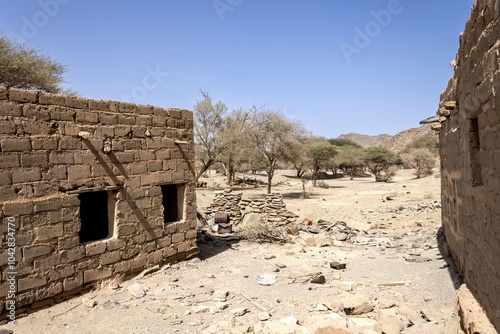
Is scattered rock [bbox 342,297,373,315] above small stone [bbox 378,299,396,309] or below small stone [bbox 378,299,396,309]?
above

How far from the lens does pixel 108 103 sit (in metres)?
6.38

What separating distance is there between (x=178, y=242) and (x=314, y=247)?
377cm

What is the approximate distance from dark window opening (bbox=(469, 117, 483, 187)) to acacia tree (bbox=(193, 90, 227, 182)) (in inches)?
833

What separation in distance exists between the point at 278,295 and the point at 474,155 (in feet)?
11.9

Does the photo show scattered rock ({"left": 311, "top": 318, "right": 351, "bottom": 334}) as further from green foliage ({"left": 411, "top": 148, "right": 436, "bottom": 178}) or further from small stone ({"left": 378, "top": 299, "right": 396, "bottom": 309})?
green foliage ({"left": 411, "top": 148, "right": 436, "bottom": 178})

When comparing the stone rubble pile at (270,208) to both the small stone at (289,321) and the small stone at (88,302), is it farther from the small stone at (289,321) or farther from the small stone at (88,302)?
the small stone at (88,302)

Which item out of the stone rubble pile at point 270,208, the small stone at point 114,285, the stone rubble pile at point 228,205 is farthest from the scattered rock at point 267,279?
the stone rubble pile at point 228,205

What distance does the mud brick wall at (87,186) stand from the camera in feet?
16.9

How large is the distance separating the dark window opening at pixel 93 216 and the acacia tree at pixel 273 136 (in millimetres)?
14449

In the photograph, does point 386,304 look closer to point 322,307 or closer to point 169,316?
point 322,307

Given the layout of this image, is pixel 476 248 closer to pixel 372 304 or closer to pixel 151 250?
pixel 372 304

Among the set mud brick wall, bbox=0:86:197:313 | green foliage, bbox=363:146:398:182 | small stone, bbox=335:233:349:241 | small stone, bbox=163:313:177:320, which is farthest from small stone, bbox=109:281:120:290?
green foliage, bbox=363:146:398:182

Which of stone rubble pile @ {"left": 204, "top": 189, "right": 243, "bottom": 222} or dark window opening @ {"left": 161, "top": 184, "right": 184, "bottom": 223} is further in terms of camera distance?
stone rubble pile @ {"left": 204, "top": 189, "right": 243, "bottom": 222}

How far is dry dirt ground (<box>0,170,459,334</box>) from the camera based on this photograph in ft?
15.8
